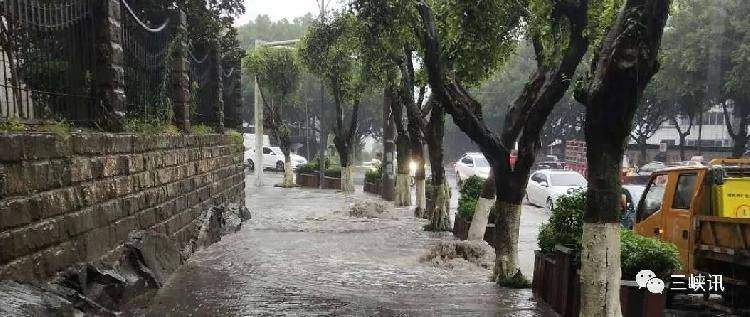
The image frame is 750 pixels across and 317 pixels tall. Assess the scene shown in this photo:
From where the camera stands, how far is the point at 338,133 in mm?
24594

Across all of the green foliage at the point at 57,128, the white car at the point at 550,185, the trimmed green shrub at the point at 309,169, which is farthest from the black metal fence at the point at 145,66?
the trimmed green shrub at the point at 309,169

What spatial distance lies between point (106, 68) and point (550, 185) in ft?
50.0

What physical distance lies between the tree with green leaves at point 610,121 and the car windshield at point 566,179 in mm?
14839

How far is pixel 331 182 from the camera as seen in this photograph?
2738cm

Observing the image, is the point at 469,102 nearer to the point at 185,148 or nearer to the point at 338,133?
the point at 185,148

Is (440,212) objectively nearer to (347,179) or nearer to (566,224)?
(566,224)

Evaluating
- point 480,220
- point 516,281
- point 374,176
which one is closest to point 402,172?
point 374,176

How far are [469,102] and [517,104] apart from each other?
2.44ft


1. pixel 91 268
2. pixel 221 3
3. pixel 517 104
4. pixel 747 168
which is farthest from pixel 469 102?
pixel 221 3

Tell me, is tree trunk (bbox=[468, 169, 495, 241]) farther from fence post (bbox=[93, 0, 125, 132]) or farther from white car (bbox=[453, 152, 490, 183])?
white car (bbox=[453, 152, 490, 183])

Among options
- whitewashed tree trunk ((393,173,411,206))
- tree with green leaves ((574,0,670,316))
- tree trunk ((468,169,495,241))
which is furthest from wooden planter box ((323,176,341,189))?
tree with green leaves ((574,0,670,316))

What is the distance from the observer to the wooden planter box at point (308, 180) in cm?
2811

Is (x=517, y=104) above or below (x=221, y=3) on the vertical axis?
below

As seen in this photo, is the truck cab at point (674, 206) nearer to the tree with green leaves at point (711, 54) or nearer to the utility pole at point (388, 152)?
the utility pole at point (388, 152)
